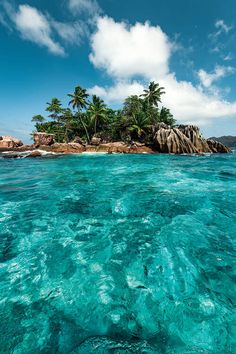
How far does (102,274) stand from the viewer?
3879 millimetres

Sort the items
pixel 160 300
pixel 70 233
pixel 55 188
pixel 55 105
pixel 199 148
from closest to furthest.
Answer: pixel 160 300 → pixel 70 233 → pixel 55 188 → pixel 199 148 → pixel 55 105

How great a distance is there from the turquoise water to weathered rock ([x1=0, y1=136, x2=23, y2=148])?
125 feet

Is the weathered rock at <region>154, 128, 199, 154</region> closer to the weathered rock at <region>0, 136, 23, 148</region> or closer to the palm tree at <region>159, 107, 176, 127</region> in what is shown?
the palm tree at <region>159, 107, 176, 127</region>

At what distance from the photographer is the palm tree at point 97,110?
42812 mm

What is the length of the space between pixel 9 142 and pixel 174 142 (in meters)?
31.8

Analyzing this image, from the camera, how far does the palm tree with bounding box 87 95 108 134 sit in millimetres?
42812

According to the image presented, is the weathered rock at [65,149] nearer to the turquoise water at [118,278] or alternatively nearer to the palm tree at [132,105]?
the palm tree at [132,105]

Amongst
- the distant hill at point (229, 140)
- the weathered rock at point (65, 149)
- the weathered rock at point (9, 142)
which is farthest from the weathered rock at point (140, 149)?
the distant hill at point (229, 140)

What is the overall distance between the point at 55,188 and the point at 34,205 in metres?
2.54

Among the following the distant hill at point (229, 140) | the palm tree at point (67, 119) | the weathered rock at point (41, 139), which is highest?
the palm tree at point (67, 119)

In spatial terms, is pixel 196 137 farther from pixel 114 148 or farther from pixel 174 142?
pixel 114 148

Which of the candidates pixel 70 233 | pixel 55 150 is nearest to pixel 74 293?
pixel 70 233

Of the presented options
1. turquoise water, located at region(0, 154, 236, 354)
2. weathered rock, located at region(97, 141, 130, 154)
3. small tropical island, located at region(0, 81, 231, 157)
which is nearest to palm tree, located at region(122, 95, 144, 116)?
small tropical island, located at region(0, 81, 231, 157)

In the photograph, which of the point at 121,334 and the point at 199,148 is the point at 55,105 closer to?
the point at 199,148
